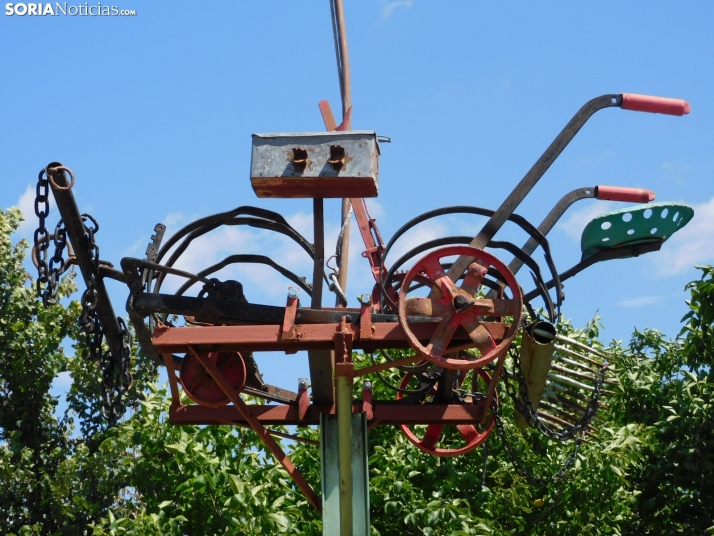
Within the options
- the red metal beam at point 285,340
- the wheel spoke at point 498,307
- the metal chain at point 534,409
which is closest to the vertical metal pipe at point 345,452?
the red metal beam at point 285,340

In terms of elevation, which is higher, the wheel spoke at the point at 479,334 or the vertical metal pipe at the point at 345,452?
the wheel spoke at the point at 479,334

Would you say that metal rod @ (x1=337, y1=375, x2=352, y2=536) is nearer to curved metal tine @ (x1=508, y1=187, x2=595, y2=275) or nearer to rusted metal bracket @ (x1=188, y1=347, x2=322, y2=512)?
rusted metal bracket @ (x1=188, y1=347, x2=322, y2=512)

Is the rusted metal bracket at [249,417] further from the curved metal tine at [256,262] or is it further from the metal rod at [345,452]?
the curved metal tine at [256,262]

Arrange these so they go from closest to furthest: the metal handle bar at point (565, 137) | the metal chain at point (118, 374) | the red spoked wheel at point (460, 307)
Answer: the red spoked wheel at point (460, 307) → the metal handle bar at point (565, 137) → the metal chain at point (118, 374)

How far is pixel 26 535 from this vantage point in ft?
59.5

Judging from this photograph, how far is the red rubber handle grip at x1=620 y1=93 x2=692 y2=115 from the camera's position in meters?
9.43

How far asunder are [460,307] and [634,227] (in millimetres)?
2016

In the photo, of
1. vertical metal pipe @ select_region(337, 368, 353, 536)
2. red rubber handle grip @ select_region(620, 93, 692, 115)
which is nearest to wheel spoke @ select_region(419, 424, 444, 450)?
vertical metal pipe @ select_region(337, 368, 353, 536)

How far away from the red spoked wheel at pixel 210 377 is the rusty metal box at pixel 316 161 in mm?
1427

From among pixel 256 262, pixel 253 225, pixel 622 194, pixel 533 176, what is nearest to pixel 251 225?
pixel 253 225

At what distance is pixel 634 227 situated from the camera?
9.65 meters

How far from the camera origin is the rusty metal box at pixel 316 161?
28.4ft

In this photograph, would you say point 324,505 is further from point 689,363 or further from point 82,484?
point 82,484

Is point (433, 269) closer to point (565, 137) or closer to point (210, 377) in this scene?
point (565, 137)
